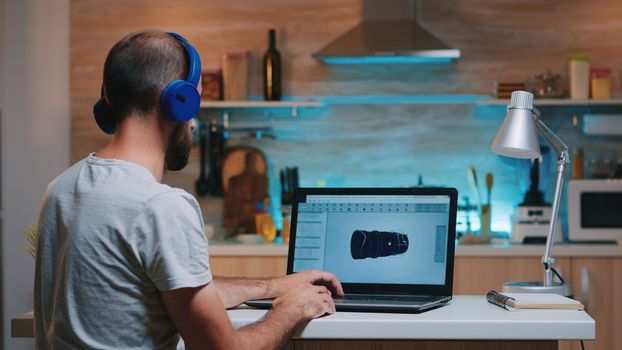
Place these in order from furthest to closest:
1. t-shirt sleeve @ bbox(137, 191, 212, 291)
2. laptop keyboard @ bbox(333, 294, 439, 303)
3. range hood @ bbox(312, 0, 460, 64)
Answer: range hood @ bbox(312, 0, 460, 64) < laptop keyboard @ bbox(333, 294, 439, 303) < t-shirt sleeve @ bbox(137, 191, 212, 291)

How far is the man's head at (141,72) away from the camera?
63.0 inches

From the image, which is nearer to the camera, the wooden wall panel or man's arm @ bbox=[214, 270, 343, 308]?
man's arm @ bbox=[214, 270, 343, 308]

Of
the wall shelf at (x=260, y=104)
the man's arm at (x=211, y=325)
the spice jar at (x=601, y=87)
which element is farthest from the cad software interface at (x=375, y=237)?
the spice jar at (x=601, y=87)

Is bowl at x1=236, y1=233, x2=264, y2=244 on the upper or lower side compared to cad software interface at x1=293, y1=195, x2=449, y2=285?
lower

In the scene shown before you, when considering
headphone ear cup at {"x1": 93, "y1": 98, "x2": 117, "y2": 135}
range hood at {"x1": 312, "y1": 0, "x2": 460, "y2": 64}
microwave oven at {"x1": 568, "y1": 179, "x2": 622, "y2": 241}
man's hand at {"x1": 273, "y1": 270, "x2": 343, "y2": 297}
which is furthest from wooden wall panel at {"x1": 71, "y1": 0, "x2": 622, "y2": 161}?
headphone ear cup at {"x1": 93, "y1": 98, "x2": 117, "y2": 135}

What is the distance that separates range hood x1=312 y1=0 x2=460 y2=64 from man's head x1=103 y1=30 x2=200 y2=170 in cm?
289

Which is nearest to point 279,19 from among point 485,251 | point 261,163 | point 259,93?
point 259,93

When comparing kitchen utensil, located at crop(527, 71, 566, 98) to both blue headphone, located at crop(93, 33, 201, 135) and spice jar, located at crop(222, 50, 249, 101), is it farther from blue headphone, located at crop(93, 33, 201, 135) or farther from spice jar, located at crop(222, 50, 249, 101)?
blue headphone, located at crop(93, 33, 201, 135)

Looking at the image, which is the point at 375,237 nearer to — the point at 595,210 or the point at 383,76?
the point at 595,210

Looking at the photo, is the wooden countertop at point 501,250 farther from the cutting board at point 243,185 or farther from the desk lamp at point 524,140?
the desk lamp at point 524,140

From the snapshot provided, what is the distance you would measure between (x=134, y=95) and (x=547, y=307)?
3.34 ft

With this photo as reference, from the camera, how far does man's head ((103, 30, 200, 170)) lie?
1.60 meters

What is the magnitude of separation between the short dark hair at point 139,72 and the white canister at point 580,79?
3308mm

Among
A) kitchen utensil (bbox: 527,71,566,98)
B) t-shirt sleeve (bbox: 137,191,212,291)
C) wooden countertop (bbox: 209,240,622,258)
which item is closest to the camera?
t-shirt sleeve (bbox: 137,191,212,291)
